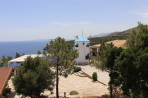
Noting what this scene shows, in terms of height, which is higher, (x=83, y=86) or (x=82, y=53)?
(x=82, y=53)

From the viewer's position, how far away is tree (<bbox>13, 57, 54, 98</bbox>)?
1173 inches

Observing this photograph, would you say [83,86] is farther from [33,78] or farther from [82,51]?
[82,51]

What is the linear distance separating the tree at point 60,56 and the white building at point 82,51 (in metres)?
29.8

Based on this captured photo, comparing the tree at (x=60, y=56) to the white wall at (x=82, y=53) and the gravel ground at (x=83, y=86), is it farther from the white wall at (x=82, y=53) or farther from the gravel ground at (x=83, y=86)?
the white wall at (x=82, y=53)

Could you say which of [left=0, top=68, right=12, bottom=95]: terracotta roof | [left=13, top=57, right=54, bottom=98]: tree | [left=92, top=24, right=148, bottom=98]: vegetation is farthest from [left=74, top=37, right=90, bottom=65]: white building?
[left=92, top=24, right=148, bottom=98]: vegetation

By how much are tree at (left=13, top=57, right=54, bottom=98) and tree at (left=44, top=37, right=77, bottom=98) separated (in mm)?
1806

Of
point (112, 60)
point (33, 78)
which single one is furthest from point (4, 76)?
point (112, 60)

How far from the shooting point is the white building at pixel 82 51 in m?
64.1

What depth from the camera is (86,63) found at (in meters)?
64.1

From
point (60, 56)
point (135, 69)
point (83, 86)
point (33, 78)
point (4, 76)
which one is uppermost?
point (60, 56)

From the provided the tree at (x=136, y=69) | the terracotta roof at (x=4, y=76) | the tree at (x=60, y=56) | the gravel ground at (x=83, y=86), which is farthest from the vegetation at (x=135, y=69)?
the terracotta roof at (x=4, y=76)

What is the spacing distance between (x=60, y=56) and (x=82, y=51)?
31.3 meters

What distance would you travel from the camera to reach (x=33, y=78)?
29.8 meters

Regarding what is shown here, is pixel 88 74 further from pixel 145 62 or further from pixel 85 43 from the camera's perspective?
pixel 145 62
